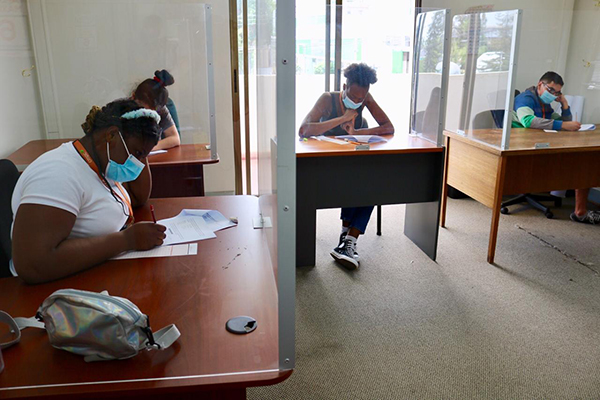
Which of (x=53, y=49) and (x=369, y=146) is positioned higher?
(x=53, y=49)

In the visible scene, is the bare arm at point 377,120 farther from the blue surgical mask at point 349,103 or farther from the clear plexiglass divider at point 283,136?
the clear plexiglass divider at point 283,136

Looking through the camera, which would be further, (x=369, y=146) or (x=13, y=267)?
(x=369, y=146)

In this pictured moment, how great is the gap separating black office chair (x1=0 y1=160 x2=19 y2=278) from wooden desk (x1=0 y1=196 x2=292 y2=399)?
0.16ft

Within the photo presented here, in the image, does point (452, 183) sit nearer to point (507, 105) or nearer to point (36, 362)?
point (507, 105)

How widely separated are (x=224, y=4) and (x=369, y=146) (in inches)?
56.4

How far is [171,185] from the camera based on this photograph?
1.65 meters

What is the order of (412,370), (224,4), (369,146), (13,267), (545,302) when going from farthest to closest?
(369,146) → (545,302) → (412,370) → (224,4) → (13,267)

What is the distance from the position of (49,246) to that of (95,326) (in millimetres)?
340

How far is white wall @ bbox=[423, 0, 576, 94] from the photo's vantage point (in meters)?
3.38

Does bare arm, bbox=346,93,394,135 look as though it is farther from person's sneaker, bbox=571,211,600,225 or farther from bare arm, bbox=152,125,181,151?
person's sneaker, bbox=571,211,600,225

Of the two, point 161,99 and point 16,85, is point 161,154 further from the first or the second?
point 16,85

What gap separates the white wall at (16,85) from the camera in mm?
1199

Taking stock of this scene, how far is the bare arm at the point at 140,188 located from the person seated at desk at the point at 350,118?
1460 millimetres

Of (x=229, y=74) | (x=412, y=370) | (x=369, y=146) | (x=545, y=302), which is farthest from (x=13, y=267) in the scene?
(x=545, y=302)
